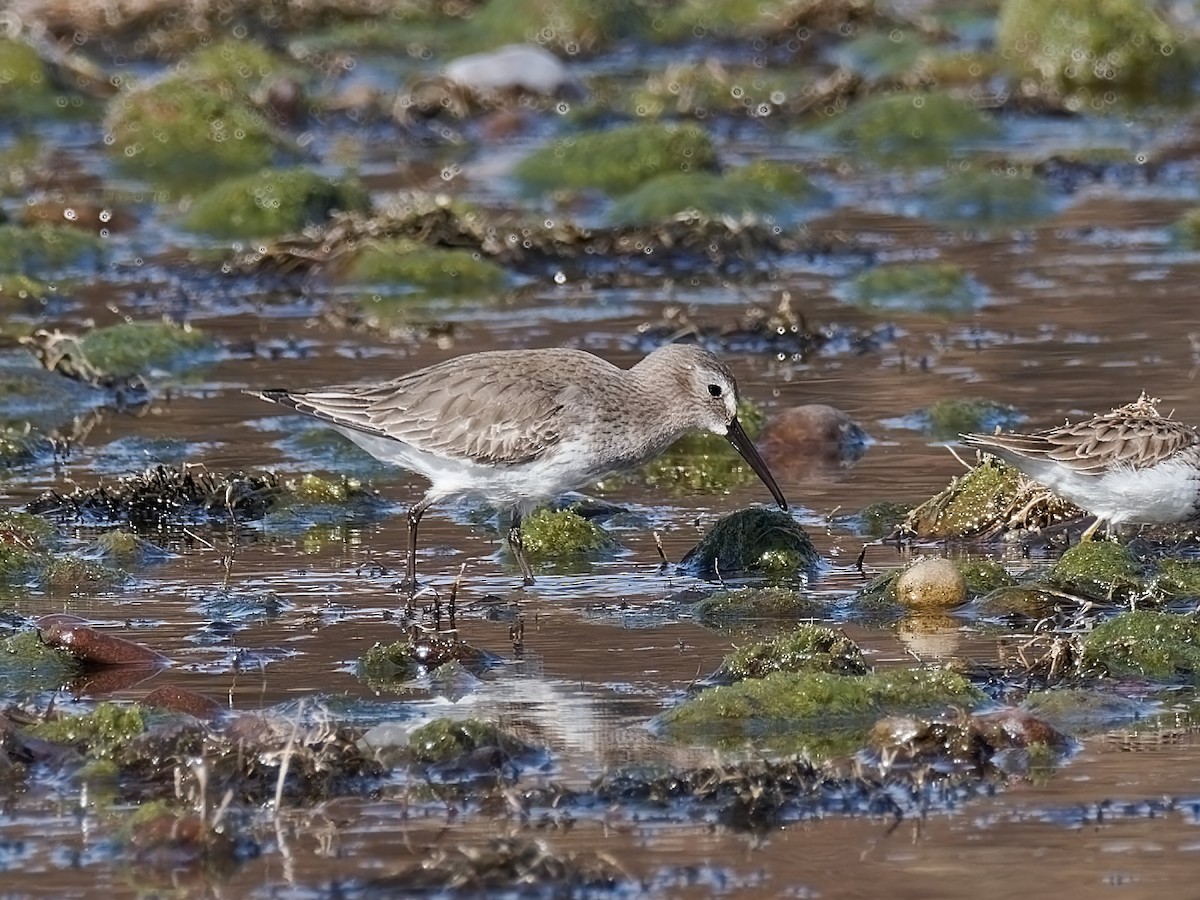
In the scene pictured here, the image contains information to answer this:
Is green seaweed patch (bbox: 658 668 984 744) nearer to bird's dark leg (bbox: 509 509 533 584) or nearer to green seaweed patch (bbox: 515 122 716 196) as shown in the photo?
bird's dark leg (bbox: 509 509 533 584)

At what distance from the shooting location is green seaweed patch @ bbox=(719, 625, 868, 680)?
7.63 m

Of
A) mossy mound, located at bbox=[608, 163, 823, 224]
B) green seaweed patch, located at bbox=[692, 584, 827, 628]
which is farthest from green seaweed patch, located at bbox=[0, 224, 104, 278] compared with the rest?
green seaweed patch, located at bbox=[692, 584, 827, 628]

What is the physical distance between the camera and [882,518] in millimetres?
10000

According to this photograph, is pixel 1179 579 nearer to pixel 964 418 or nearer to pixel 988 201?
pixel 964 418

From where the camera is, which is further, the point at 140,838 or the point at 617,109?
the point at 617,109

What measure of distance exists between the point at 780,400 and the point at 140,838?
6.75 m

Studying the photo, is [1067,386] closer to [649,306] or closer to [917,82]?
[649,306]

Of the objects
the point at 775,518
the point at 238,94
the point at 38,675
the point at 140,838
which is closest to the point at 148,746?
the point at 140,838

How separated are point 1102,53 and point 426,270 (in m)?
9.75

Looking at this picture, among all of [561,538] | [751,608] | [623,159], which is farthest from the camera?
[623,159]

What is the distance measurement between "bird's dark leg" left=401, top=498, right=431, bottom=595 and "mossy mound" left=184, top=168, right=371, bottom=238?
7.91 metres

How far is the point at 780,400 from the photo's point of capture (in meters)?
12.5

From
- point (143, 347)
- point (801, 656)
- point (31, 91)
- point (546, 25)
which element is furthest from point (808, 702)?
point (546, 25)

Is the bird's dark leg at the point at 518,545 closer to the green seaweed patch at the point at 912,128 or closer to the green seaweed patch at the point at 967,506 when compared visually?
the green seaweed patch at the point at 967,506
